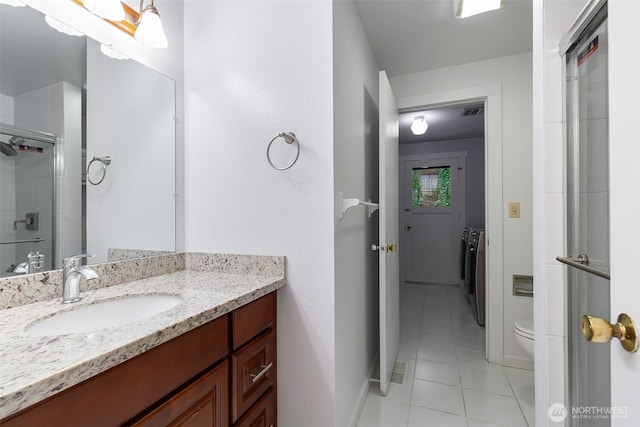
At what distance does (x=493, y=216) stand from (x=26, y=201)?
275cm

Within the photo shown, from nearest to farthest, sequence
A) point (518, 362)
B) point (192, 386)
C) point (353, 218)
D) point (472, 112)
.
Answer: point (192, 386) → point (353, 218) → point (518, 362) → point (472, 112)

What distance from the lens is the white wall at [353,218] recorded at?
1345 mm

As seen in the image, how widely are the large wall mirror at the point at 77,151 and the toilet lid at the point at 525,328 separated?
224 cm

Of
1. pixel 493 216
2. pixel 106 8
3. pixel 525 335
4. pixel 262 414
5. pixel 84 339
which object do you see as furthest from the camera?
pixel 493 216

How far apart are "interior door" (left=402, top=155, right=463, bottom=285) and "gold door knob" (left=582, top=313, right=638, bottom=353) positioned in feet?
14.6

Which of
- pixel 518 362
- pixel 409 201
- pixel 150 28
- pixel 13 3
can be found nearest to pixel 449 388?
pixel 518 362

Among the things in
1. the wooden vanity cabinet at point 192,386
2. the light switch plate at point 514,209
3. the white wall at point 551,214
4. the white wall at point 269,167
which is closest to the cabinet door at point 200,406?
the wooden vanity cabinet at point 192,386

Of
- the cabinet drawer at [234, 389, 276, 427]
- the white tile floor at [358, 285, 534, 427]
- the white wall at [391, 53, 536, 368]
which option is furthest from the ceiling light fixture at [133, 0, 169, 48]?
the white wall at [391, 53, 536, 368]

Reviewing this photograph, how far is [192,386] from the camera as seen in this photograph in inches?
32.2

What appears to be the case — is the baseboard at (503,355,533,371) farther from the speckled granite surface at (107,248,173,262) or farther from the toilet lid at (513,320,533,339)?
the speckled granite surface at (107,248,173,262)

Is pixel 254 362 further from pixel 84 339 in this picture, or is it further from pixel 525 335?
A: pixel 525 335

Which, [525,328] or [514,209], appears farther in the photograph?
[514,209]

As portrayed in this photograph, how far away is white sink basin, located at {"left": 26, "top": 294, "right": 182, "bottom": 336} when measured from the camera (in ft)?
2.80

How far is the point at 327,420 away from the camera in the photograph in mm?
1271
